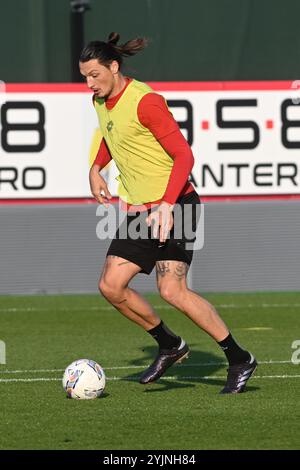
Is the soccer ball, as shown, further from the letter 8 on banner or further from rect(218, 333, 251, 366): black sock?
the letter 8 on banner

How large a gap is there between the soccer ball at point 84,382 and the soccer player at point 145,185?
507 millimetres

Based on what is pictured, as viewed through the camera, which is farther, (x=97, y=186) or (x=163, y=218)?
(x=97, y=186)

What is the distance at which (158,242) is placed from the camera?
9133 millimetres

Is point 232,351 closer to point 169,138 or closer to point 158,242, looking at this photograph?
point 158,242

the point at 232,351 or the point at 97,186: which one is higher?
the point at 97,186

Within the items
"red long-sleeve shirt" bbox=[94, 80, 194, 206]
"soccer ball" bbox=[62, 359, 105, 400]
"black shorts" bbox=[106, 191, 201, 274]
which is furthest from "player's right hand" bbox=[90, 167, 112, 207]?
"soccer ball" bbox=[62, 359, 105, 400]

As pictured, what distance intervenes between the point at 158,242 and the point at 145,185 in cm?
38

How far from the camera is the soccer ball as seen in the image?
9.05m

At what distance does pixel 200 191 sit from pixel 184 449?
10.3 m

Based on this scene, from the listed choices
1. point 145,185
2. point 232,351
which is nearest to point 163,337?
point 232,351

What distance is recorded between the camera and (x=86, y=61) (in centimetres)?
897

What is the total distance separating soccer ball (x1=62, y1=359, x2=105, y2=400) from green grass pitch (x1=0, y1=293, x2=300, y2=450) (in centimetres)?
7

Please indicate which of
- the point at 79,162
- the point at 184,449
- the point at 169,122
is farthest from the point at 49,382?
the point at 79,162

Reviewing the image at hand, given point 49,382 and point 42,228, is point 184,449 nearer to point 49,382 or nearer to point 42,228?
point 49,382
